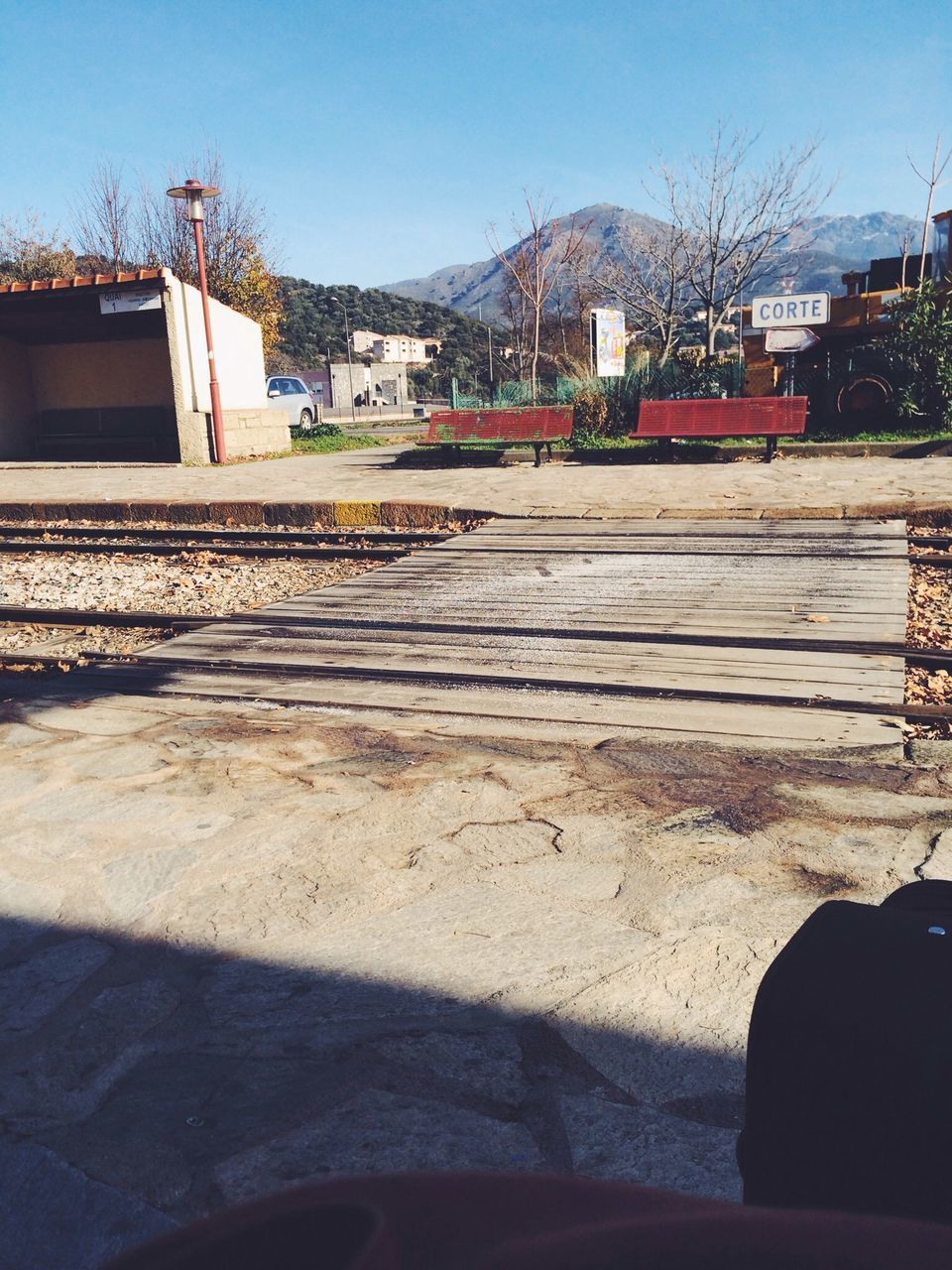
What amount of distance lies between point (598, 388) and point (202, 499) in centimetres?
872

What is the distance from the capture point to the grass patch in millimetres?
22234

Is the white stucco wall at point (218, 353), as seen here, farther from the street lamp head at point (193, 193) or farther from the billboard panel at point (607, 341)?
the billboard panel at point (607, 341)

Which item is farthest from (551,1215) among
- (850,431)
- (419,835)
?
(850,431)

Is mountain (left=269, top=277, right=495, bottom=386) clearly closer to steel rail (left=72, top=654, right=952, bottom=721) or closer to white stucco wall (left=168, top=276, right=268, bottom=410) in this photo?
white stucco wall (left=168, top=276, right=268, bottom=410)

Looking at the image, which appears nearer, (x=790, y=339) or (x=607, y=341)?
(x=790, y=339)

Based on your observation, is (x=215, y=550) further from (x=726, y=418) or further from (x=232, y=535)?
(x=726, y=418)

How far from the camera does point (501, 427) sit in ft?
51.4

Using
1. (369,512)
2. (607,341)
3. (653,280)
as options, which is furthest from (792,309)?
(653,280)

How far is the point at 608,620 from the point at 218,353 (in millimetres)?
15588

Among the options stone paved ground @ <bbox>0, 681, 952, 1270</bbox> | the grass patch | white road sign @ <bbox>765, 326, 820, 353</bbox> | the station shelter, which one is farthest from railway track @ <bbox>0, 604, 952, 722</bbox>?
the grass patch

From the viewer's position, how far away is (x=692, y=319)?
124 feet

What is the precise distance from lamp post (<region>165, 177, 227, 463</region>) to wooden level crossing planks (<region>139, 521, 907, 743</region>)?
426 inches

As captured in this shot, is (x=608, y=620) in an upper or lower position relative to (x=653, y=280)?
lower

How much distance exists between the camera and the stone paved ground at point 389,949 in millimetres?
1800
